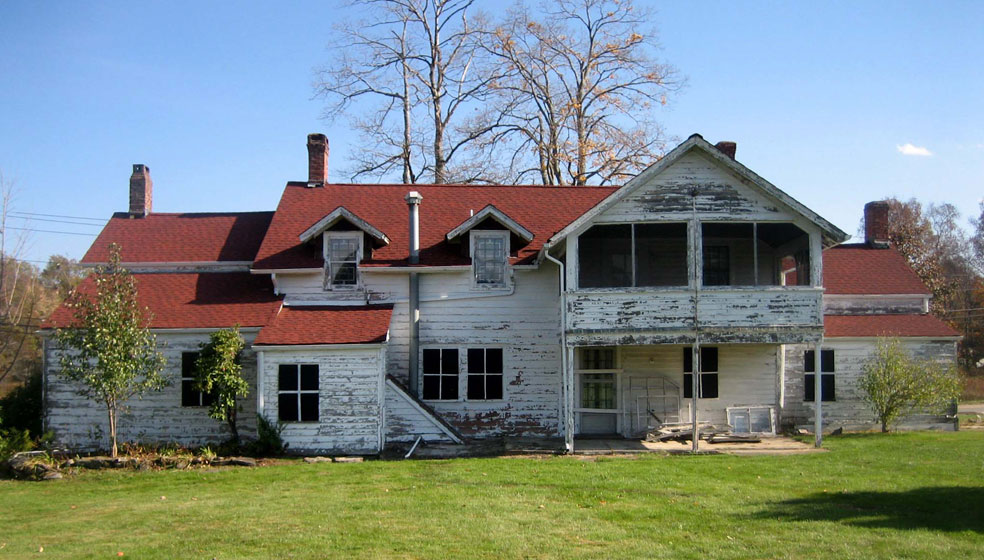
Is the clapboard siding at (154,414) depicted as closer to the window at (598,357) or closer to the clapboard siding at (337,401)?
the clapboard siding at (337,401)

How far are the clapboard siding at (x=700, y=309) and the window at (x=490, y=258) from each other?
135 inches

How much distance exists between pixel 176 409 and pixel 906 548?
16.6 m

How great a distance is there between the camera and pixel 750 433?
832 inches

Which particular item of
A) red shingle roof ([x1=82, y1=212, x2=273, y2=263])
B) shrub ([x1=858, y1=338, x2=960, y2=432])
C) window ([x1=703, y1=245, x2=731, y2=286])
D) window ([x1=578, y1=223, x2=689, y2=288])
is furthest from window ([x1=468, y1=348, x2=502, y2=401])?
shrub ([x1=858, y1=338, x2=960, y2=432])

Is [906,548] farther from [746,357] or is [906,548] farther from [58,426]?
[58,426]

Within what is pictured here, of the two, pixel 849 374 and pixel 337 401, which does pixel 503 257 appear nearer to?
pixel 337 401

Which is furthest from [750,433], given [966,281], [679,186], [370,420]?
[966,281]

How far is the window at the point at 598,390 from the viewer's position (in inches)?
840

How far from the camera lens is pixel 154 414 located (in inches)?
790

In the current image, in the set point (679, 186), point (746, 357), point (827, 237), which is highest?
point (679, 186)

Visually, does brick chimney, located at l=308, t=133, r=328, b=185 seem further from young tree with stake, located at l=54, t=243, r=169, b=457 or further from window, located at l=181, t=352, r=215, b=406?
young tree with stake, located at l=54, t=243, r=169, b=457

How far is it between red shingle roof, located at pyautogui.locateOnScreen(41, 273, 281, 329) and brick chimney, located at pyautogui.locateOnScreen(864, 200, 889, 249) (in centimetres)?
1927

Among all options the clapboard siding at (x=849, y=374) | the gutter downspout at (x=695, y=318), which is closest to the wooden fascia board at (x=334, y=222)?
the gutter downspout at (x=695, y=318)

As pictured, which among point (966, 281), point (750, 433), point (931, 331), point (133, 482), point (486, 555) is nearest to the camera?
point (486, 555)
